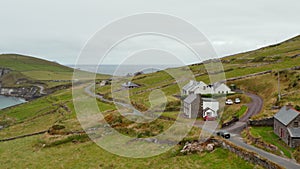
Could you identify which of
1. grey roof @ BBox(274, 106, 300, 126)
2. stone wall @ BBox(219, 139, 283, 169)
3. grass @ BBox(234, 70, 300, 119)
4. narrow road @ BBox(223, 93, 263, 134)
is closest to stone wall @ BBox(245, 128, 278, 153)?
stone wall @ BBox(219, 139, 283, 169)

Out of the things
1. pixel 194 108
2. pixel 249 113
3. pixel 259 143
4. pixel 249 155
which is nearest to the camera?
pixel 249 155

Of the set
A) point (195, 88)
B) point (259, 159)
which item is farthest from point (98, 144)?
point (195, 88)

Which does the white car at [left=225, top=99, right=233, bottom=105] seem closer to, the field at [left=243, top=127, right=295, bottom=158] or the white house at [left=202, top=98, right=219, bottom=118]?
the white house at [left=202, top=98, right=219, bottom=118]

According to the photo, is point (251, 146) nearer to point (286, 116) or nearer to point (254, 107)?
point (286, 116)

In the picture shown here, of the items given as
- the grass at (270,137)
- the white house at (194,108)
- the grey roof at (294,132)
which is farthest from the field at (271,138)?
the white house at (194,108)

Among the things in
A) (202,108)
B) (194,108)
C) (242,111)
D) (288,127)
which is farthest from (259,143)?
(202,108)

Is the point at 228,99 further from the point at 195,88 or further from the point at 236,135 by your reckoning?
the point at 236,135
